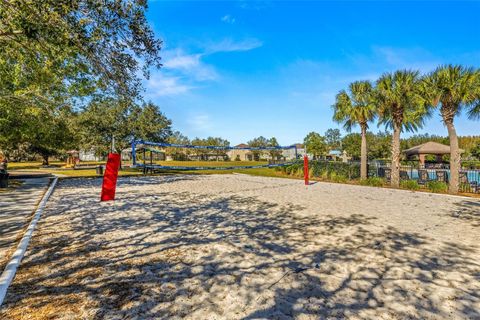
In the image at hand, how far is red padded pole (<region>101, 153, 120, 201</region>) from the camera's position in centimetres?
800

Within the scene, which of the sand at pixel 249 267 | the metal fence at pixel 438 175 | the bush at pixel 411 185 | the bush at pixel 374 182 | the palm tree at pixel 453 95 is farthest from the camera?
the bush at pixel 374 182

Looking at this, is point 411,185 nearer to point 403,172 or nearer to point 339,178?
point 403,172

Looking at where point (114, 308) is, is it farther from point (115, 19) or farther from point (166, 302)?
point (115, 19)

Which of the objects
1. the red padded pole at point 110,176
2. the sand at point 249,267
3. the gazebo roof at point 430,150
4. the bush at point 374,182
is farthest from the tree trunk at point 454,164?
the red padded pole at point 110,176

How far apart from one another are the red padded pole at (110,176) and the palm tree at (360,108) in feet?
43.5

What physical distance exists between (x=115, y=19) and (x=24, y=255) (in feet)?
13.7

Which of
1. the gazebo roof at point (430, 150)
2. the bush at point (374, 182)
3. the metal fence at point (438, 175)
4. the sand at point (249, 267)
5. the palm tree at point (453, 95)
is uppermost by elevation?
the palm tree at point (453, 95)

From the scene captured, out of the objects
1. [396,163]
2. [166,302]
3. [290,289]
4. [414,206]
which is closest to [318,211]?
[414,206]

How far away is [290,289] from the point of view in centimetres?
309

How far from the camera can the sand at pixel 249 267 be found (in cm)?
270

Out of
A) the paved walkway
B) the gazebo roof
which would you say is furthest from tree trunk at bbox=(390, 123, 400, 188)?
the paved walkway

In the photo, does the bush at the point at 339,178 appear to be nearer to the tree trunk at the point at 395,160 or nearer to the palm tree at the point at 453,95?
the tree trunk at the point at 395,160

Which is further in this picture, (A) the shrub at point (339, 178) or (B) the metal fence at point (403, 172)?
(A) the shrub at point (339, 178)

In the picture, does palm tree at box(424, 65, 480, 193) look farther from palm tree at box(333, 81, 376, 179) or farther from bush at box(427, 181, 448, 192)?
palm tree at box(333, 81, 376, 179)
